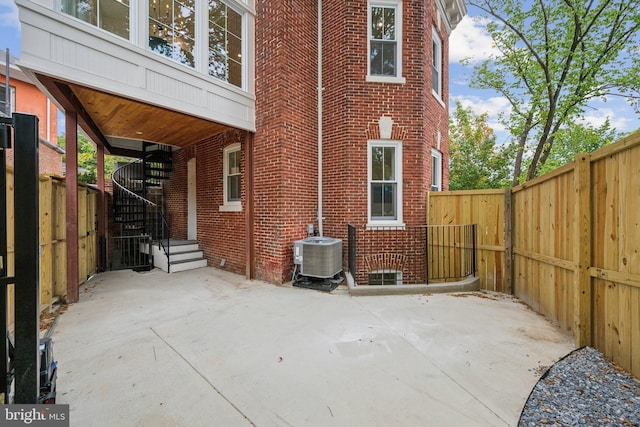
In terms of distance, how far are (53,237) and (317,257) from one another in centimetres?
436

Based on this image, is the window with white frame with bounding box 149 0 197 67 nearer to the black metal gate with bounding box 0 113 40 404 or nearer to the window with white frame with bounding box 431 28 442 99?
the black metal gate with bounding box 0 113 40 404

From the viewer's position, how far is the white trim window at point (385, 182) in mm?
6258

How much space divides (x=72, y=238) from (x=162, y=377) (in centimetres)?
352

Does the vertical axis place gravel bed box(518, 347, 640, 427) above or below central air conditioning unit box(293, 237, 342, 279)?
below

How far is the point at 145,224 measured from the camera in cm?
814

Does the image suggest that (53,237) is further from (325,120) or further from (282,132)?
(325,120)

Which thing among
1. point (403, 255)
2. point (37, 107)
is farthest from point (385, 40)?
point (37, 107)

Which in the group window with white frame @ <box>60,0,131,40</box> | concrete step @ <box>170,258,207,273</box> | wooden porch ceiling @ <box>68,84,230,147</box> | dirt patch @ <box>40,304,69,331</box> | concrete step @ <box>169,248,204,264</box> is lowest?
dirt patch @ <box>40,304,69,331</box>

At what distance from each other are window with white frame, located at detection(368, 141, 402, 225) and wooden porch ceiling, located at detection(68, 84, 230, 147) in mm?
3483

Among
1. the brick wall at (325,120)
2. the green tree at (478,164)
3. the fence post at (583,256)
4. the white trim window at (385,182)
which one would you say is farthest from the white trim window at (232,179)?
the green tree at (478,164)

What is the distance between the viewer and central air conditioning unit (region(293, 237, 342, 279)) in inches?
211

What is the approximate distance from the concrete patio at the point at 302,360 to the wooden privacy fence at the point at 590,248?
39 centimetres

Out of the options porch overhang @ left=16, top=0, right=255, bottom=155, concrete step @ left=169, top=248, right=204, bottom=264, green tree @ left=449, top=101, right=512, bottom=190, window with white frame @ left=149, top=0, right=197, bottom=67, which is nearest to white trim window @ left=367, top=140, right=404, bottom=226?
porch overhang @ left=16, top=0, right=255, bottom=155

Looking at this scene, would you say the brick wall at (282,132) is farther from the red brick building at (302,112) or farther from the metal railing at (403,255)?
the metal railing at (403,255)
